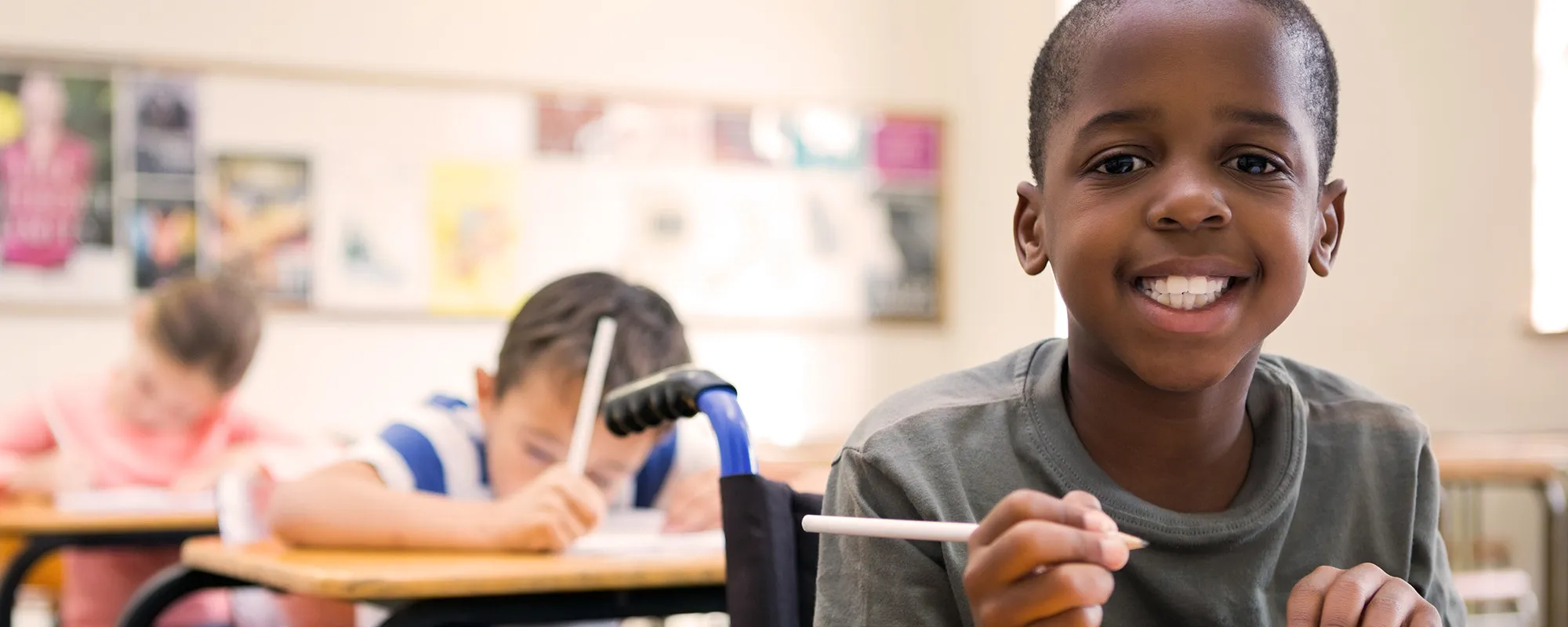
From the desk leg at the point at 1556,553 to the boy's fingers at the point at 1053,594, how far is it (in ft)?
10.9

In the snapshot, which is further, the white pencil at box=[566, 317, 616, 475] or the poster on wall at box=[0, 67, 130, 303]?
the poster on wall at box=[0, 67, 130, 303]

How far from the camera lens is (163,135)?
4617 millimetres

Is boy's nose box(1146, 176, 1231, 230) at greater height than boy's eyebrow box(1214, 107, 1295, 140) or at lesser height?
lesser

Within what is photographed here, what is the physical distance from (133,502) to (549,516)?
4.64 feet

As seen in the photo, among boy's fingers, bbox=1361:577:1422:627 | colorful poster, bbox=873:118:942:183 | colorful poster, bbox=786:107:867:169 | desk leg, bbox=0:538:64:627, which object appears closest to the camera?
boy's fingers, bbox=1361:577:1422:627

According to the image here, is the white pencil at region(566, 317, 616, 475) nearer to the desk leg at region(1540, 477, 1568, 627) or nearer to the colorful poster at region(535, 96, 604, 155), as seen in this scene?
Answer: the desk leg at region(1540, 477, 1568, 627)

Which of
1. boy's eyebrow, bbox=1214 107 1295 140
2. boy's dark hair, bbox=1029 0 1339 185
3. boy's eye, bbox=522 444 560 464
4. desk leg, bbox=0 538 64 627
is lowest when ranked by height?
desk leg, bbox=0 538 64 627

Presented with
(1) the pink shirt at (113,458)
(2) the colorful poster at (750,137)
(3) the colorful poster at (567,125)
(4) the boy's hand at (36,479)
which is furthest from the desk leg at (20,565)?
(2) the colorful poster at (750,137)

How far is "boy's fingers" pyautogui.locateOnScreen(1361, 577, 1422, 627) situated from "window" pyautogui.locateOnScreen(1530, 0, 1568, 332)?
3684mm

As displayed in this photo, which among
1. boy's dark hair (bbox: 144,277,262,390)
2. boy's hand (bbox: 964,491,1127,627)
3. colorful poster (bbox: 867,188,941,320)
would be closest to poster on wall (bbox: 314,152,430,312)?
boy's dark hair (bbox: 144,277,262,390)

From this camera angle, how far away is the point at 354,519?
174 cm

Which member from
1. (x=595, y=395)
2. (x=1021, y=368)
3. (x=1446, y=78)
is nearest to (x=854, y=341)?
(x=1446, y=78)

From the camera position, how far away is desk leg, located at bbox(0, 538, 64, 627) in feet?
8.20

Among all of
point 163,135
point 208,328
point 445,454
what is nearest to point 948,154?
point 163,135
